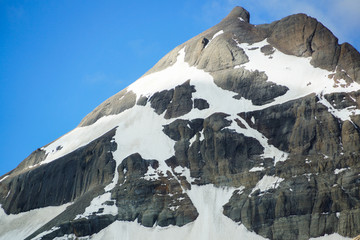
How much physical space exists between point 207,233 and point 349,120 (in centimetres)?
3421

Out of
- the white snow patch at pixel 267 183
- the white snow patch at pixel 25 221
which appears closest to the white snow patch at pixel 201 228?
the white snow patch at pixel 267 183

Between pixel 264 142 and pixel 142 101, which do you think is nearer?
pixel 264 142

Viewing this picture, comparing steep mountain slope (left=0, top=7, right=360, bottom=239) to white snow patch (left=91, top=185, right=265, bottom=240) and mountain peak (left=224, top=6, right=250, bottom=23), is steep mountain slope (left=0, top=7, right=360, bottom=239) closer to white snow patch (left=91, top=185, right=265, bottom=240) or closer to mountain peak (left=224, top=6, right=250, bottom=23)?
white snow patch (left=91, top=185, right=265, bottom=240)

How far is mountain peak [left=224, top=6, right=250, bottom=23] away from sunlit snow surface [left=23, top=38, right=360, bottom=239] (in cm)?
1347

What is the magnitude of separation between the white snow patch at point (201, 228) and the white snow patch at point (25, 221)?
17.6 metres

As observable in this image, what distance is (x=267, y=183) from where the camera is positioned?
110 m

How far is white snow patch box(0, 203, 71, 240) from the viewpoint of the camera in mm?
124312

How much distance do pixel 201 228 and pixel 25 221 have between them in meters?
42.7

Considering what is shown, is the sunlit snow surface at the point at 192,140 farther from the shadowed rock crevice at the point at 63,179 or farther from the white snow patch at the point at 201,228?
the shadowed rock crevice at the point at 63,179

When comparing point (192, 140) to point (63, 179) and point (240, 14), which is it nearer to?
point (63, 179)

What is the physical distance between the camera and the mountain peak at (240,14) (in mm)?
169125

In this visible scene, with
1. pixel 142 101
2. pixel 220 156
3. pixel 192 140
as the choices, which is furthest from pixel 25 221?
pixel 220 156

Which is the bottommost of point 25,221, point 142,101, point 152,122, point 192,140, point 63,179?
point 25,221

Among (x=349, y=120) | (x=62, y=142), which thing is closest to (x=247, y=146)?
(x=349, y=120)
